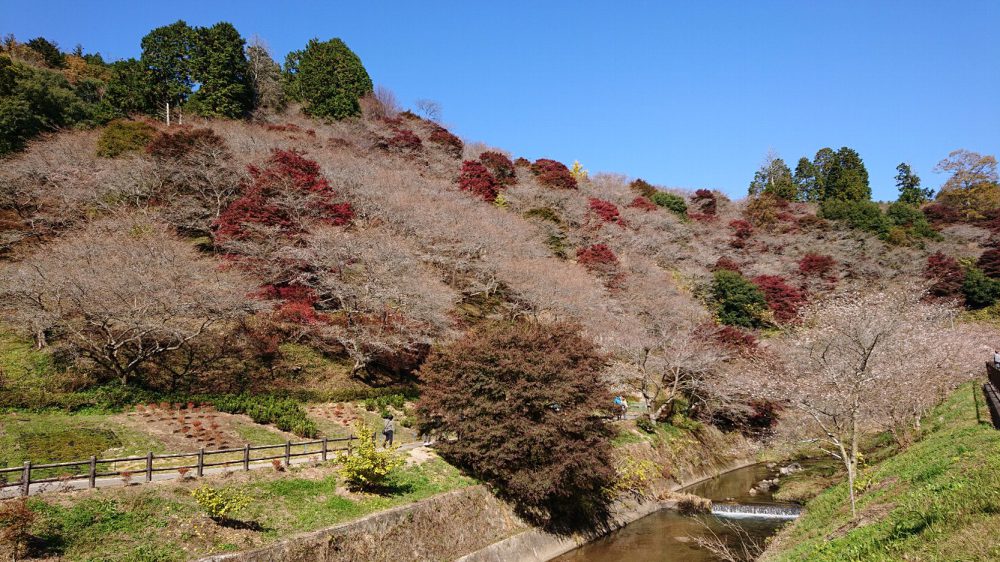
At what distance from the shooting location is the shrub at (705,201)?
8100cm

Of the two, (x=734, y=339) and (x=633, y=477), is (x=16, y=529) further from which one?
(x=734, y=339)

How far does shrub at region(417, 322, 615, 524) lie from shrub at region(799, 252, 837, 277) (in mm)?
47830

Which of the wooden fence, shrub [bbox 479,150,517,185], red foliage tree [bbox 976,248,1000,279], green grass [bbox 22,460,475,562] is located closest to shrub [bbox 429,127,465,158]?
shrub [bbox 479,150,517,185]

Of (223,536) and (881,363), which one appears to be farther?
(881,363)

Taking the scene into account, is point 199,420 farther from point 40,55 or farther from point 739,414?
point 40,55

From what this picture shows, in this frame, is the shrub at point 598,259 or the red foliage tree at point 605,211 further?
the red foliage tree at point 605,211

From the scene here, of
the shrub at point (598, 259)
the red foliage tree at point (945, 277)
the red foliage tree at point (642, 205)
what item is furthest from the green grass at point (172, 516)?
the red foliage tree at point (945, 277)

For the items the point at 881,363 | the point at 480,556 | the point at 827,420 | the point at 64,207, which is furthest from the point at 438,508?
the point at 64,207

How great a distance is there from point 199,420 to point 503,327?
531 inches

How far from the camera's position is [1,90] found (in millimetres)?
39875

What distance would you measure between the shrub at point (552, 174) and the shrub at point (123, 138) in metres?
41.1

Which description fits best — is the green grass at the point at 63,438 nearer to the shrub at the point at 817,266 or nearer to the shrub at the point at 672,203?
the shrub at the point at 817,266

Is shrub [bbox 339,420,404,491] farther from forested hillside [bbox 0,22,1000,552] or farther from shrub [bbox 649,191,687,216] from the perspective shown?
shrub [bbox 649,191,687,216]

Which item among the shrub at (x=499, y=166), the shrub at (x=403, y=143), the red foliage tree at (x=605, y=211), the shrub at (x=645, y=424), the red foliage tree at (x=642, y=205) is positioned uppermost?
the shrub at (x=403, y=143)
